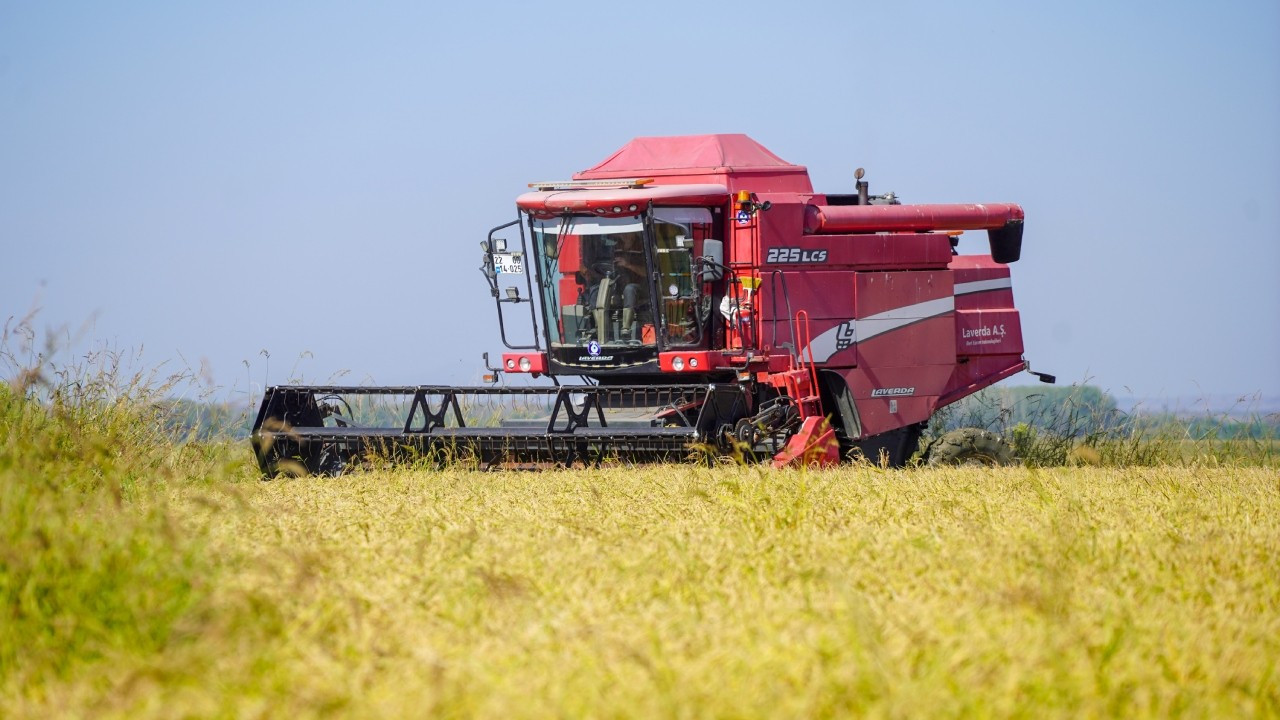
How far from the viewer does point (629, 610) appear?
4176mm

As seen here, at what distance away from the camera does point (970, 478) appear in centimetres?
884

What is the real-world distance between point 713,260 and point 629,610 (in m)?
7.80

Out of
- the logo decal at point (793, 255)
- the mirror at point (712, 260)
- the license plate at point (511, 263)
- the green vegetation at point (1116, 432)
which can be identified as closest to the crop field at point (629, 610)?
the mirror at point (712, 260)

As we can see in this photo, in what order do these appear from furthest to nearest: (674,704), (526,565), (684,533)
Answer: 1. (684,533)
2. (526,565)
3. (674,704)

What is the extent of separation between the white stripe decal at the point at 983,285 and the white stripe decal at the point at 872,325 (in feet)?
0.87

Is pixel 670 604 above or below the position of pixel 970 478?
above

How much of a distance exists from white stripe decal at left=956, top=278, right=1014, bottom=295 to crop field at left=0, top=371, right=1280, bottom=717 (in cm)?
685

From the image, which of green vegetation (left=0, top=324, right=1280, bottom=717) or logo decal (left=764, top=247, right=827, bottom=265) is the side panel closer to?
logo decal (left=764, top=247, right=827, bottom=265)

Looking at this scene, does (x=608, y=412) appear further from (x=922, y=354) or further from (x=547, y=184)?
(x=922, y=354)

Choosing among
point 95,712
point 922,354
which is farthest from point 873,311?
point 95,712

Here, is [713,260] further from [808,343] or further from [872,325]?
[872,325]

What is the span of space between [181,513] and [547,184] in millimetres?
6710

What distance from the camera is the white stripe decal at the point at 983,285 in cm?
1343

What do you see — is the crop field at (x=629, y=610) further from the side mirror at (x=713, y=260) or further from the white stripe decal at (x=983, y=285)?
the white stripe decal at (x=983, y=285)
